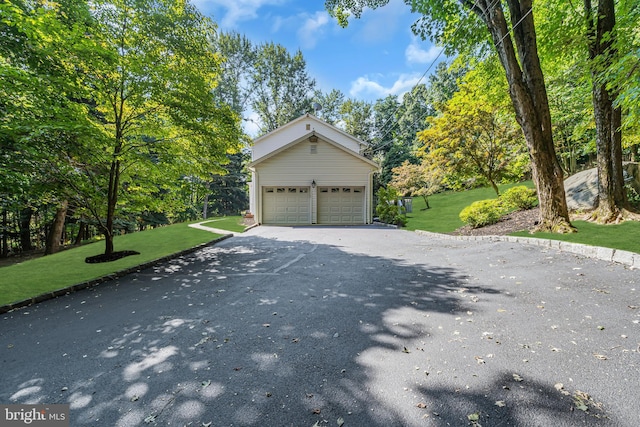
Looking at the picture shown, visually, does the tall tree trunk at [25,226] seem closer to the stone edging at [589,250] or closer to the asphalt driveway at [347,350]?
the asphalt driveway at [347,350]

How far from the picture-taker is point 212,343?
302cm

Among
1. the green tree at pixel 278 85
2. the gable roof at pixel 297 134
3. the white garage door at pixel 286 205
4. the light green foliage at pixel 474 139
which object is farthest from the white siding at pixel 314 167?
the green tree at pixel 278 85

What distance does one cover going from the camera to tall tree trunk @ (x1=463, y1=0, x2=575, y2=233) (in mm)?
7270

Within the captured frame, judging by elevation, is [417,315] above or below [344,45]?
below

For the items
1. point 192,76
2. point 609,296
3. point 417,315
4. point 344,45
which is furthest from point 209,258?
point 344,45

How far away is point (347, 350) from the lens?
109 inches

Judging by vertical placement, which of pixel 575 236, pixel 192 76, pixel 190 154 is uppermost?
pixel 192 76

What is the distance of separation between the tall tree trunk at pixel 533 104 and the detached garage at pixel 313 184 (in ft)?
29.8

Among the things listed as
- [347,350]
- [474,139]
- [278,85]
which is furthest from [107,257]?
[278,85]

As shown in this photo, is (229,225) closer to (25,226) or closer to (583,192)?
(25,226)

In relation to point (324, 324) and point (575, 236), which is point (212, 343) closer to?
point (324, 324)

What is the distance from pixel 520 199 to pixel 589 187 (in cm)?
216

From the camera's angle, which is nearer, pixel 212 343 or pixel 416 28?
pixel 212 343

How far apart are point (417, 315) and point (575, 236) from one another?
5466 mm
